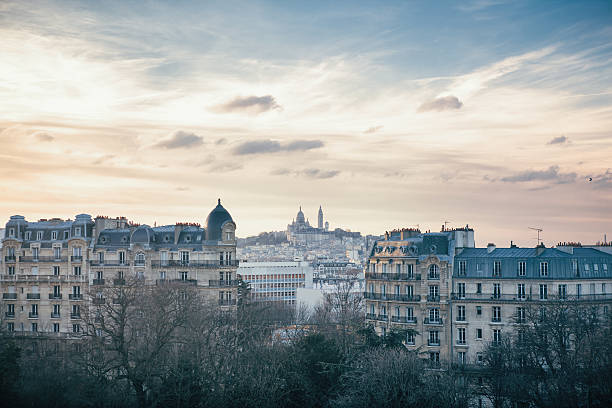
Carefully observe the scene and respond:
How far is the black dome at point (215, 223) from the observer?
79188mm

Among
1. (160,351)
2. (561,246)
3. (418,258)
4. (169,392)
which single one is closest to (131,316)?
(160,351)

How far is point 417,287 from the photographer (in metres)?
72.9

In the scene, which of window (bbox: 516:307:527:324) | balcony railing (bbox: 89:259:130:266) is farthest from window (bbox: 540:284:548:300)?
balcony railing (bbox: 89:259:130:266)

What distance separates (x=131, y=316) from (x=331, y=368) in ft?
68.2

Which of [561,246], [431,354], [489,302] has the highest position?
[561,246]

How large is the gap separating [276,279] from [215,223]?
283ft

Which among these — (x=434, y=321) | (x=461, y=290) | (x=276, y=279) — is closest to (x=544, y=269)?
(x=461, y=290)

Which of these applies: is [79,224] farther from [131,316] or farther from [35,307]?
[131,316]

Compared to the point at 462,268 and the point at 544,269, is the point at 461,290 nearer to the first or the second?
the point at 462,268

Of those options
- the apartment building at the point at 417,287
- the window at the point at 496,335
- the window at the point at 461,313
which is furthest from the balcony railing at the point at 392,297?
the window at the point at 496,335

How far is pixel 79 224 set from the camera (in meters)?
82.5

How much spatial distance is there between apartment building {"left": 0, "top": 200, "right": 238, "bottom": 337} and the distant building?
239 ft

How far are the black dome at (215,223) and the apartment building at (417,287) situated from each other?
50.6 ft

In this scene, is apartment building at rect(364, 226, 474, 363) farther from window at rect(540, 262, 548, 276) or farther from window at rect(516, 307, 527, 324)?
window at rect(540, 262, 548, 276)
